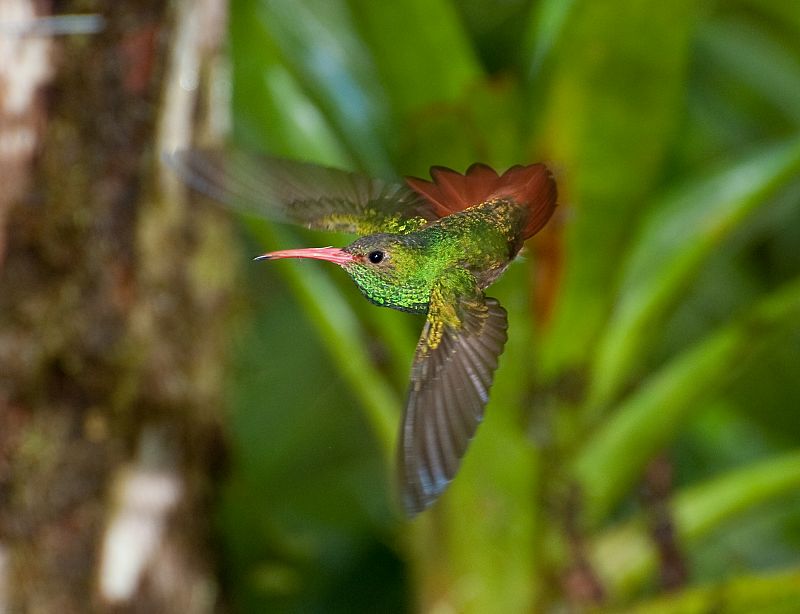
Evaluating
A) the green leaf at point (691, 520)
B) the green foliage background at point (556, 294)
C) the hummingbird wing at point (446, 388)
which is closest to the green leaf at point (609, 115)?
the green foliage background at point (556, 294)

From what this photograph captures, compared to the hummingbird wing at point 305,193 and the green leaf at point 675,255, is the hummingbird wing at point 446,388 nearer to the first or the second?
the hummingbird wing at point 305,193

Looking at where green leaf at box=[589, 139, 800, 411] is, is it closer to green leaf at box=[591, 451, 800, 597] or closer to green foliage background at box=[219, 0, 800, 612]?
green foliage background at box=[219, 0, 800, 612]

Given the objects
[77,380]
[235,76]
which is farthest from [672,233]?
[77,380]

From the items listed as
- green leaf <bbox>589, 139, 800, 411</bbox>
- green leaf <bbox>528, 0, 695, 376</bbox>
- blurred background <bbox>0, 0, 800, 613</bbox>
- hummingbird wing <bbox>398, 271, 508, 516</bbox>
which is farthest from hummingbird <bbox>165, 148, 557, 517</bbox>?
green leaf <bbox>589, 139, 800, 411</bbox>

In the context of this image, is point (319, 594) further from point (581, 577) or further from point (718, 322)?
point (718, 322)

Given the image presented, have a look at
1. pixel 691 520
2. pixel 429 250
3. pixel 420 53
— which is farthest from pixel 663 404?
pixel 429 250
